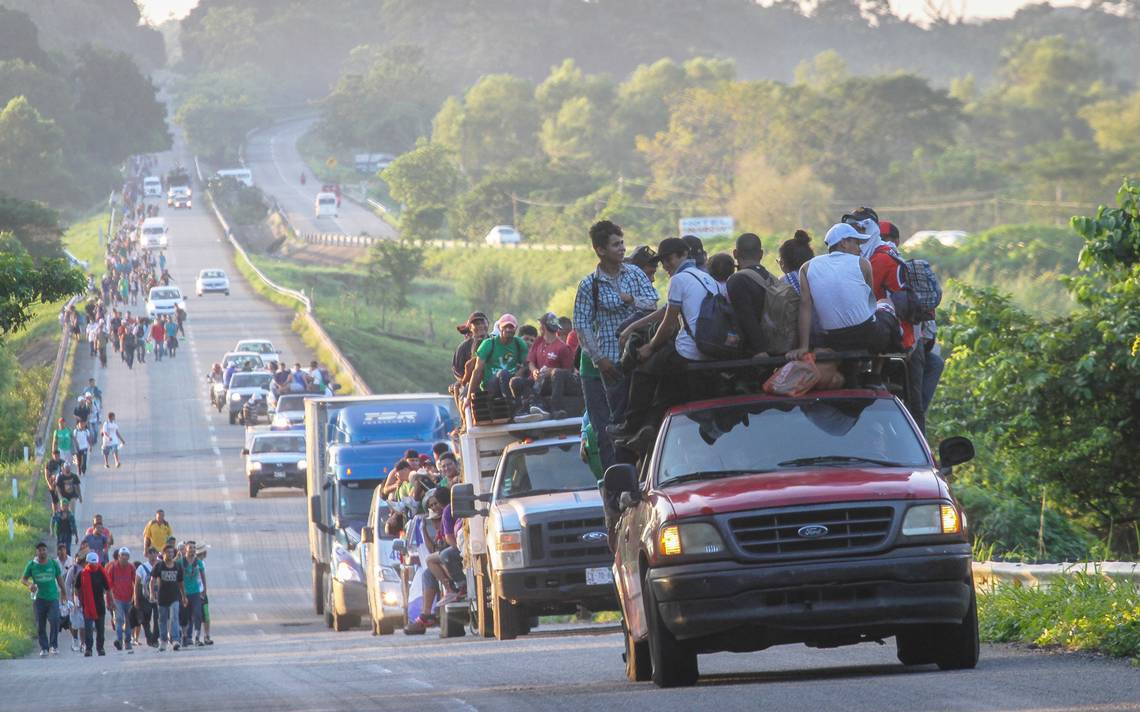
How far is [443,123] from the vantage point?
590 feet

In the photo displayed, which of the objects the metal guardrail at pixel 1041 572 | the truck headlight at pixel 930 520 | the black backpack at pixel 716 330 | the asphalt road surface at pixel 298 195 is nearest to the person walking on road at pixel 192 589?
the metal guardrail at pixel 1041 572

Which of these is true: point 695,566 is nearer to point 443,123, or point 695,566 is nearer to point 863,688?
Result: point 863,688

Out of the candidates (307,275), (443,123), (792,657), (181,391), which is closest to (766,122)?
(307,275)

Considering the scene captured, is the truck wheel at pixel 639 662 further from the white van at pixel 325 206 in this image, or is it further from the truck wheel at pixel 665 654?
the white van at pixel 325 206

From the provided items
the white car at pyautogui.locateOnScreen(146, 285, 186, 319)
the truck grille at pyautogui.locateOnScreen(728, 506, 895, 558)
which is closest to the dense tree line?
the white car at pyautogui.locateOnScreen(146, 285, 186, 319)

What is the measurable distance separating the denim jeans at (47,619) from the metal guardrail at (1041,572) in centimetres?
1411

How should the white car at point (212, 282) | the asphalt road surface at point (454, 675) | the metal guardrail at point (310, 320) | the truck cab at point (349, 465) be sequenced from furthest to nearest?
1. the white car at point (212, 282)
2. the metal guardrail at point (310, 320)
3. the truck cab at point (349, 465)
4. the asphalt road surface at point (454, 675)

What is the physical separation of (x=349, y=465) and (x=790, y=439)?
53.7ft

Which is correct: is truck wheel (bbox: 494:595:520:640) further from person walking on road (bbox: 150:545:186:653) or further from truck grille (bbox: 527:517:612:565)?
person walking on road (bbox: 150:545:186:653)

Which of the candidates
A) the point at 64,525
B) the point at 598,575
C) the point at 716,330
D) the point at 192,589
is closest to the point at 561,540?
the point at 598,575

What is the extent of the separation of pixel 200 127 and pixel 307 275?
304 feet

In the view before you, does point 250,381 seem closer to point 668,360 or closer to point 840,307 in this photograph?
point 668,360

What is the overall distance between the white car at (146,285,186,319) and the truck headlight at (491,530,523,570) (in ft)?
193

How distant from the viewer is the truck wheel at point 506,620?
18956mm
